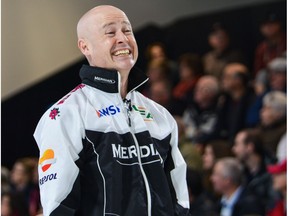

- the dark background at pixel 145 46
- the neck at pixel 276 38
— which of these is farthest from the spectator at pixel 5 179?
the neck at pixel 276 38

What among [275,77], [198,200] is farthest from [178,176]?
[275,77]

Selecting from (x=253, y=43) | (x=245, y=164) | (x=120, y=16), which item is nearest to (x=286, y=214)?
(x=245, y=164)

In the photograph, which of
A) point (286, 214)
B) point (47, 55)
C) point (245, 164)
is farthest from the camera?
point (47, 55)

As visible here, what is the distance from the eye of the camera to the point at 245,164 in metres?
4.39

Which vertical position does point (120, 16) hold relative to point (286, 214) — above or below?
above

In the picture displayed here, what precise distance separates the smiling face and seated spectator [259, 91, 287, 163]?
2.54 metres

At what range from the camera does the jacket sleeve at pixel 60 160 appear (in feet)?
6.02

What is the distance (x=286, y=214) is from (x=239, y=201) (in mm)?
248

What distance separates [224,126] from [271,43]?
77 cm

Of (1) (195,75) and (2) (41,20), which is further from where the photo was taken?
(1) (195,75)

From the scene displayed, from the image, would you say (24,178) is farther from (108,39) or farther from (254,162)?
(108,39)

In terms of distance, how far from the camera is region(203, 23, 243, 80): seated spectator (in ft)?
18.3

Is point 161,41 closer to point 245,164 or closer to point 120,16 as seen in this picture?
point 245,164

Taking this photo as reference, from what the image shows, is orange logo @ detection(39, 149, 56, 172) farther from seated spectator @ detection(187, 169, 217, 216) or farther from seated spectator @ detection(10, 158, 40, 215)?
seated spectator @ detection(10, 158, 40, 215)
